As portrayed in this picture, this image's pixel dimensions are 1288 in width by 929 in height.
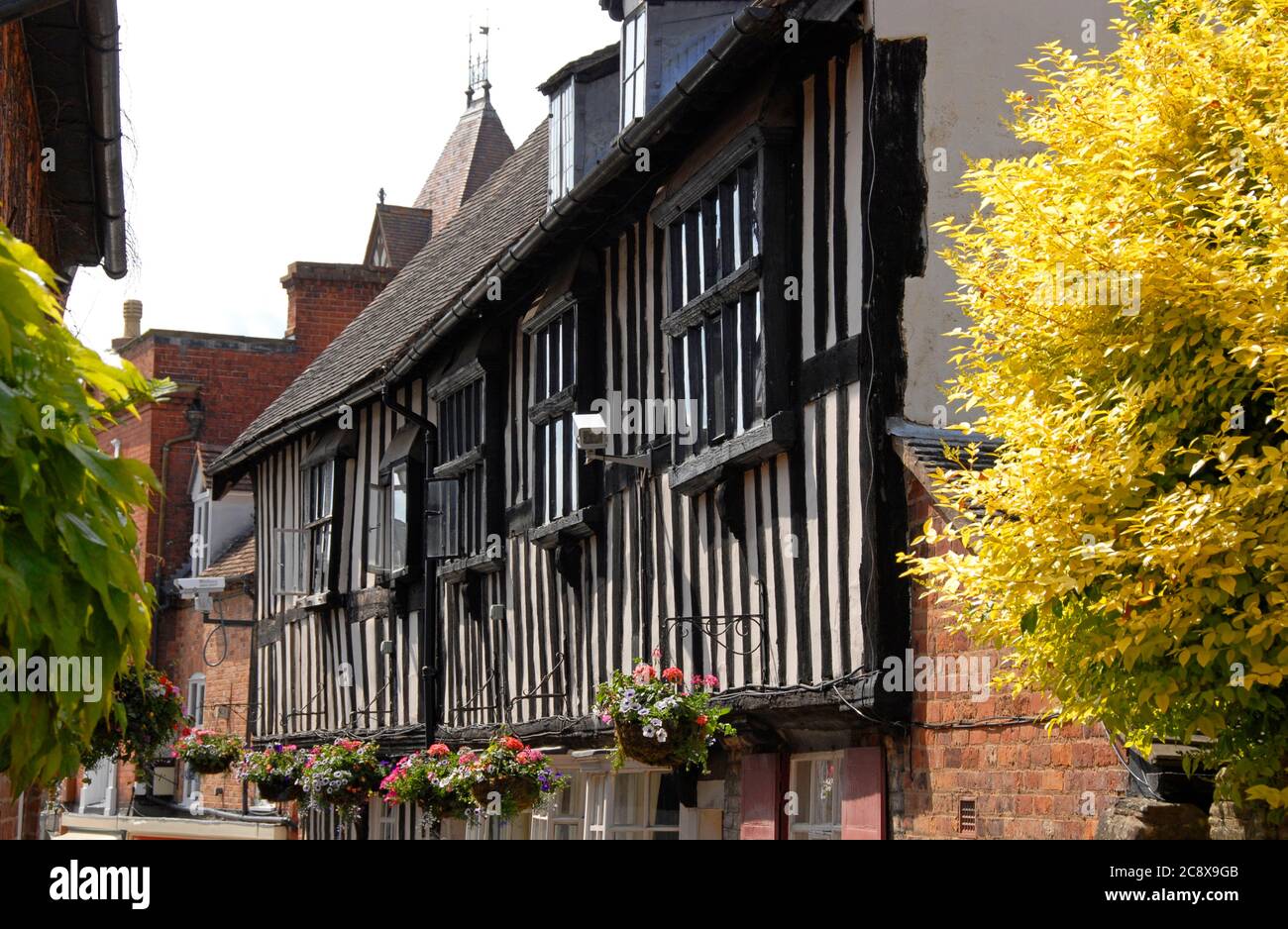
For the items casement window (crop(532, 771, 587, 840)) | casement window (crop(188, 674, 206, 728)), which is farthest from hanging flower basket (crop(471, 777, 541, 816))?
casement window (crop(188, 674, 206, 728))

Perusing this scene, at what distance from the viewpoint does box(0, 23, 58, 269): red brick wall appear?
928cm

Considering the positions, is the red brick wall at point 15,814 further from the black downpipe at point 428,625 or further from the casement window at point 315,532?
the casement window at point 315,532

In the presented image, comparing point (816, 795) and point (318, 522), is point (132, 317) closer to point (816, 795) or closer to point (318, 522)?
point (318, 522)

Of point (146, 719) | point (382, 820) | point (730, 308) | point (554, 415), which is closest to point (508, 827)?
point (146, 719)

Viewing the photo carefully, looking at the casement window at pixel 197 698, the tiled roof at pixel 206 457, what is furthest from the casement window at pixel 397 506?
the tiled roof at pixel 206 457

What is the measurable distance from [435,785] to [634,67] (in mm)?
5162

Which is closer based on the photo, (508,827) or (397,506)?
(508,827)

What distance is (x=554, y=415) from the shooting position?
12.7 metres

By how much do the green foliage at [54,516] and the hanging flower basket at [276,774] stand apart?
12.2m

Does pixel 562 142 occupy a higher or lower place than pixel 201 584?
higher

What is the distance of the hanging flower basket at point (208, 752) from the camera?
18.9 metres

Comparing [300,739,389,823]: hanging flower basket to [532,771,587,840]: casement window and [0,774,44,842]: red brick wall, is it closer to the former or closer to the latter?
[532,771,587,840]: casement window

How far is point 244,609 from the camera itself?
904 inches
